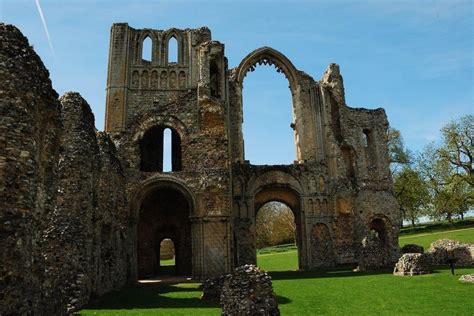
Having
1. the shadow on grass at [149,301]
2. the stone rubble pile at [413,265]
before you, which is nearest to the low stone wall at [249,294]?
the shadow on grass at [149,301]

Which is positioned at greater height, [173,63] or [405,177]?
[173,63]

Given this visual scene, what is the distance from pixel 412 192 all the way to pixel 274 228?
15.7 metres

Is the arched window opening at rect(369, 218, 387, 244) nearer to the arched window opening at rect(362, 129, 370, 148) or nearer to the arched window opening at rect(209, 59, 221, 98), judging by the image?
the arched window opening at rect(362, 129, 370, 148)

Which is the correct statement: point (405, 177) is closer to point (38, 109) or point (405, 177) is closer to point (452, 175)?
point (452, 175)

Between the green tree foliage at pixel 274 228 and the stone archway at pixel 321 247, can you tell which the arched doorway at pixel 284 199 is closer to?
the stone archway at pixel 321 247

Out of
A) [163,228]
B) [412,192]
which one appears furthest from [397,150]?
[163,228]

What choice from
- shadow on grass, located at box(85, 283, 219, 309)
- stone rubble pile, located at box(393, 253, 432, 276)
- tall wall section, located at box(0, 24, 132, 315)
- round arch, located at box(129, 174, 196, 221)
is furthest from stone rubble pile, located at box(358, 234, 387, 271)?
tall wall section, located at box(0, 24, 132, 315)

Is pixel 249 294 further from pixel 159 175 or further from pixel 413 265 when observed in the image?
pixel 159 175

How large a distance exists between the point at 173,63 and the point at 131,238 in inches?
394

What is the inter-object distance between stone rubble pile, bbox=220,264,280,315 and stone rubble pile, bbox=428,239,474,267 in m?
12.5

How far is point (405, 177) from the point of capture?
37.1 metres

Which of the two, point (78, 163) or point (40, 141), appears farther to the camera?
point (78, 163)

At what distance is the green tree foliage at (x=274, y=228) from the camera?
4409 cm

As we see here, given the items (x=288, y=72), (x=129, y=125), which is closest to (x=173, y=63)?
(x=129, y=125)
